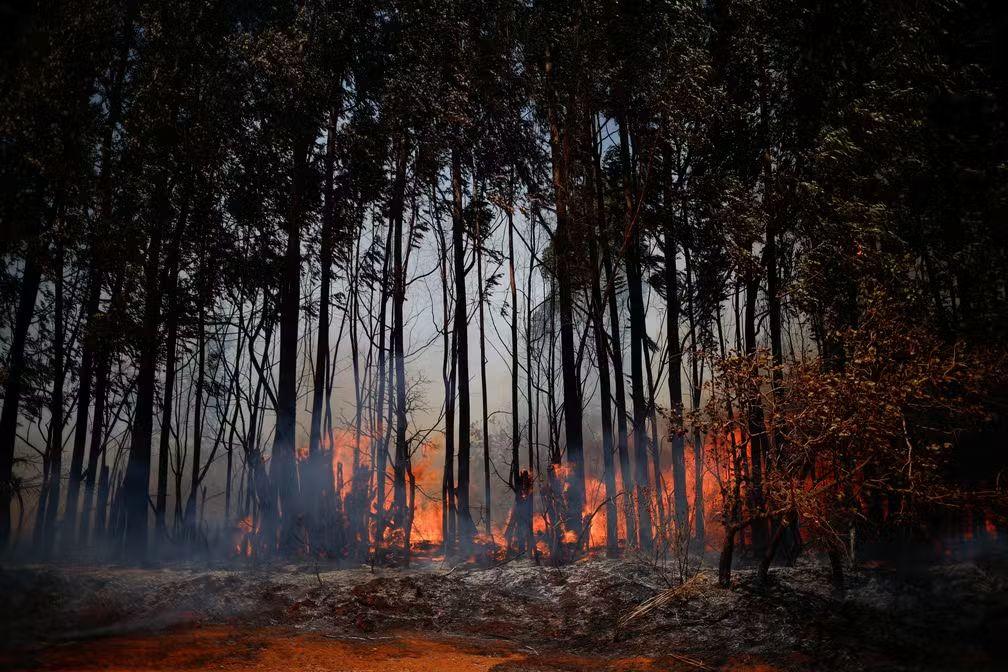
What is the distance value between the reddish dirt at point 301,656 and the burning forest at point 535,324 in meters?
0.06

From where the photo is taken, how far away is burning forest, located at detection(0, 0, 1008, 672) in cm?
638

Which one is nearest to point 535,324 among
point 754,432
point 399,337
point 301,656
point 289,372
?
point 399,337

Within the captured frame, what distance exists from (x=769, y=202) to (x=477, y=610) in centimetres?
832

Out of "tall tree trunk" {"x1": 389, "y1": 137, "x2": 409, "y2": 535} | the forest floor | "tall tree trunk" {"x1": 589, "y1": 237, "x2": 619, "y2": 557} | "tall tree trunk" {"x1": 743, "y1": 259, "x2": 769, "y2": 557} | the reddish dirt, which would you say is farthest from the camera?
"tall tree trunk" {"x1": 389, "y1": 137, "x2": 409, "y2": 535}

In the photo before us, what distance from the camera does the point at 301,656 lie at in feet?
19.1

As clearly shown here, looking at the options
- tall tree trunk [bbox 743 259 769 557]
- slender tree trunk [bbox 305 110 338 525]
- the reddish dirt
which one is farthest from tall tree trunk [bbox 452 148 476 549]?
the reddish dirt

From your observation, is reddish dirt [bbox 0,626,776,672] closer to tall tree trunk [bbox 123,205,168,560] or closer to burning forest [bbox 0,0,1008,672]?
burning forest [bbox 0,0,1008,672]

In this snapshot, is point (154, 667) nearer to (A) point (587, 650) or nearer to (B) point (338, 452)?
(A) point (587, 650)

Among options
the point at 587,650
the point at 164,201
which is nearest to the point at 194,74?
the point at 164,201

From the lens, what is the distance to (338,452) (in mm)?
14516

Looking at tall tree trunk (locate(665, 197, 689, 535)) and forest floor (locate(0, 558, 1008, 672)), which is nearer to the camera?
forest floor (locate(0, 558, 1008, 672))

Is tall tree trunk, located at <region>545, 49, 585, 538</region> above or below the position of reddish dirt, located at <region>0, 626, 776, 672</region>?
above

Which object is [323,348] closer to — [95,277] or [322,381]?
[322,381]

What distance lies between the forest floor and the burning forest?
0.15 ft
